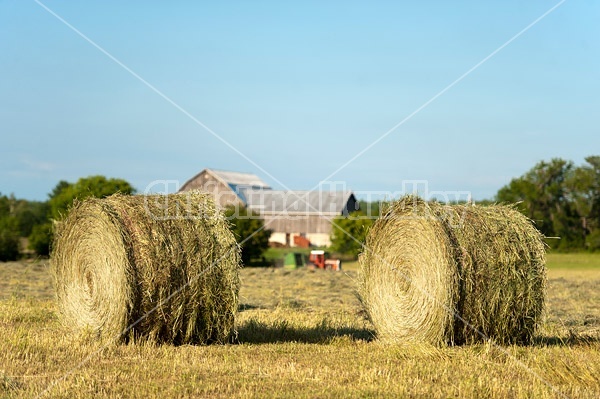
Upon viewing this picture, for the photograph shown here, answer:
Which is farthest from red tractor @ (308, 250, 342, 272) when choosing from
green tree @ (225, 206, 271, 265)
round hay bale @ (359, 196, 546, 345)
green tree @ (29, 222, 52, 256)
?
round hay bale @ (359, 196, 546, 345)

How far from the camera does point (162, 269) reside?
37.5 feet

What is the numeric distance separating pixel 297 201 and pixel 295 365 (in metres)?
55.5

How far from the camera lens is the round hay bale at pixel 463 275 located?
1152cm

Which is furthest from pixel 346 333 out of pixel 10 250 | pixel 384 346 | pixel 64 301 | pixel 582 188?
pixel 582 188

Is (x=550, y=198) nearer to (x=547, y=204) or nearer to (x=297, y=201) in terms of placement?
(x=547, y=204)

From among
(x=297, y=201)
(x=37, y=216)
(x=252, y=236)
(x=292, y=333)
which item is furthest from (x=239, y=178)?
(x=292, y=333)

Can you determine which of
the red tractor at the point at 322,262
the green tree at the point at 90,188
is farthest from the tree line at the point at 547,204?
the red tractor at the point at 322,262

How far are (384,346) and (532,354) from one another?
→ 7.48ft

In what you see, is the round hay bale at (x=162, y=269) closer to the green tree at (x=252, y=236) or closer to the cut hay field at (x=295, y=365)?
the cut hay field at (x=295, y=365)

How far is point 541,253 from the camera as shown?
1201 centimetres

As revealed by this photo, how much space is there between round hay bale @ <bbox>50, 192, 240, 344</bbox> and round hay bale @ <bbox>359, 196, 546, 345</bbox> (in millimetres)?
2719

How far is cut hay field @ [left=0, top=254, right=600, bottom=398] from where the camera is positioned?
8617 mm

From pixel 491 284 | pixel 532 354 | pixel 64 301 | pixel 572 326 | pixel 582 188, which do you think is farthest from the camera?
pixel 582 188

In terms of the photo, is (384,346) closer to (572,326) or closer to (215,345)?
(215,345)
